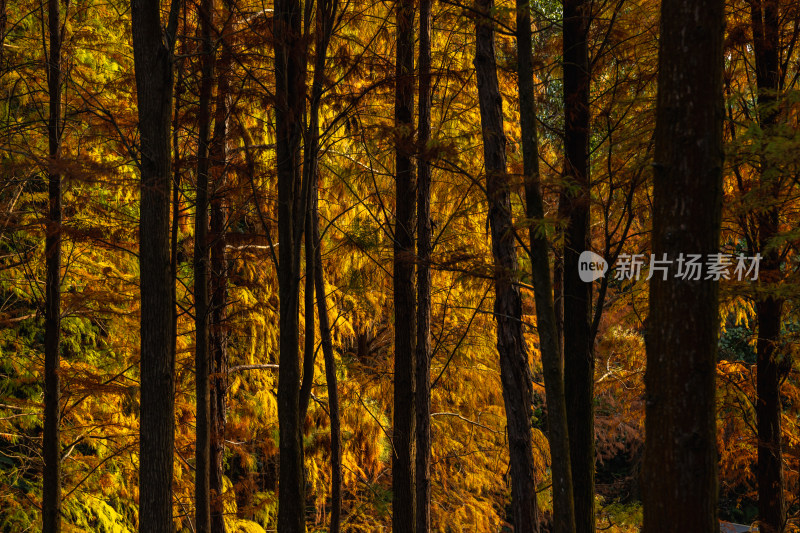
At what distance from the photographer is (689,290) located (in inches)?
127

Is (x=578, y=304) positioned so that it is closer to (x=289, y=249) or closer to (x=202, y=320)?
(x=289, y=249)

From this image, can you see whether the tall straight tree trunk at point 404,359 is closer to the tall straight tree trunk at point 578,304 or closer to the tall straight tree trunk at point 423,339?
the tall straight tree trunk at point 423,339

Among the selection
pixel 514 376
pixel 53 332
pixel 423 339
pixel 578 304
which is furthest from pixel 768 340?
pixel 53 332

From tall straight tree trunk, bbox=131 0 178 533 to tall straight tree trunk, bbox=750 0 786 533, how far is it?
5.35 metres

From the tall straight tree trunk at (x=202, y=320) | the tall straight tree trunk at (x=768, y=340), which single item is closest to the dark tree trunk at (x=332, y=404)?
the tall straight tree trunk at (x=202, y=320)

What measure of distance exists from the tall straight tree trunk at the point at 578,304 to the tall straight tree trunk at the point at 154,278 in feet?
10.6

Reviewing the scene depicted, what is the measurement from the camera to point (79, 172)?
4.33 m

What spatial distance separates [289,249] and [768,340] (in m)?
4.79

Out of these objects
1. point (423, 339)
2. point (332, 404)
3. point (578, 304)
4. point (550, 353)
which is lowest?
point (332, 404)

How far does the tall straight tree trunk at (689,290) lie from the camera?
127 inches

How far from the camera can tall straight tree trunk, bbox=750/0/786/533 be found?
6.44m

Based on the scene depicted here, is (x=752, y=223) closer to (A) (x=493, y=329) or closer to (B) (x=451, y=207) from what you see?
(B) (x=451, y=207)

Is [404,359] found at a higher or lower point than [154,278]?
lower

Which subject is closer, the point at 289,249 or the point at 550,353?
the point at 550,353
